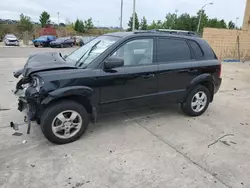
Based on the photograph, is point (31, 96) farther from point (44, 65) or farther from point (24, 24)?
point (24, 24)

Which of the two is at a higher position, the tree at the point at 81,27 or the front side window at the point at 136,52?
the tree at the point at 81,27

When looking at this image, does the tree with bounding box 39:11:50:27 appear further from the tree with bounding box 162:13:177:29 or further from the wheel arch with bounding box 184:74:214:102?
the wheel arch with bounding box 184:74:214:102

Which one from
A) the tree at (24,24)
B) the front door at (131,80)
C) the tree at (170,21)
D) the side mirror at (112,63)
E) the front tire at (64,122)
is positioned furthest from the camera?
the tree at (170,21)

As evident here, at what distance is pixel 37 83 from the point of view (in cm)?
337

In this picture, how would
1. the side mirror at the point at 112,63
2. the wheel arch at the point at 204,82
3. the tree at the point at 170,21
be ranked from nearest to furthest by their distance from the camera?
the side mirror at the point at 112,63
the wheel arch at the point at 204,82
the tree at the point at 170,21

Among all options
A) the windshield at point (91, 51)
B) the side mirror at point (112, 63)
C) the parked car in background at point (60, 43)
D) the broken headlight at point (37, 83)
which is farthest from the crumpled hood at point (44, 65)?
the parked car in background at point (60, 43)

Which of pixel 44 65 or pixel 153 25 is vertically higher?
pixel 153 25

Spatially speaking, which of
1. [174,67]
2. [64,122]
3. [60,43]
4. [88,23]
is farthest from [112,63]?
[88,23]

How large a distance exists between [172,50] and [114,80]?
4.50ft

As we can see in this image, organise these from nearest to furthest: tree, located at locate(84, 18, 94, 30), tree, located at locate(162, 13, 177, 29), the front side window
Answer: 1. the front side window
2. tree, located at locate(162, 13, 177, 29)
3. tree, located at locate(84, 18, 94, 30)

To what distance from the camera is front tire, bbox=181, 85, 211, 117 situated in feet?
15.9

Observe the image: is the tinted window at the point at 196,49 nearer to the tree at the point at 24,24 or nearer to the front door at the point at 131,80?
the front door at the point at 131,80

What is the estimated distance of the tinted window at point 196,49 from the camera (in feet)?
15.7

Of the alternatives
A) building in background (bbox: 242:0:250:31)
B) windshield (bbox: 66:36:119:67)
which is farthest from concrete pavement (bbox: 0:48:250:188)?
building in background (bbox: 242:0:250:31)
